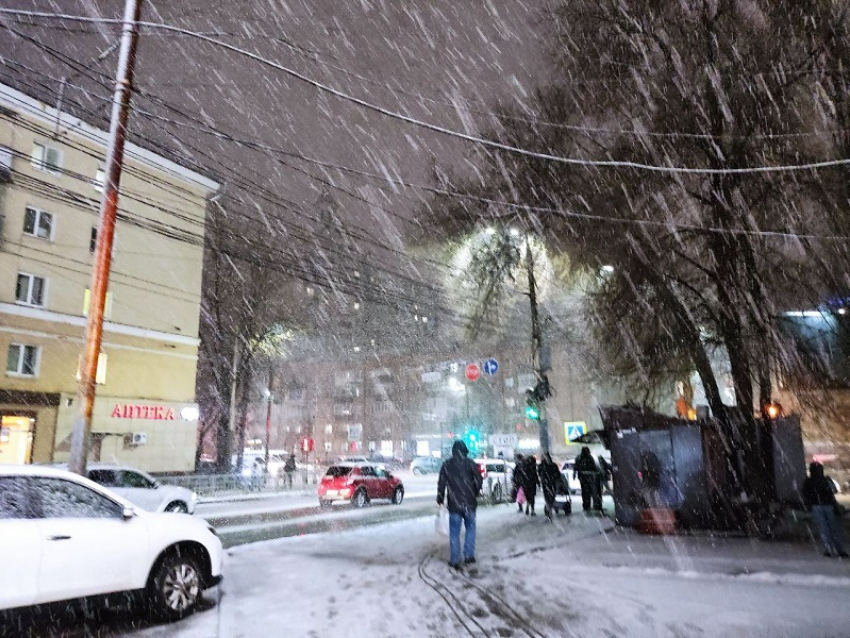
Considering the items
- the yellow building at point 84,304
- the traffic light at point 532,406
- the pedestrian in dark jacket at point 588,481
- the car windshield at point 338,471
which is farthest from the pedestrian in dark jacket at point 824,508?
the yellow building at point 84,304

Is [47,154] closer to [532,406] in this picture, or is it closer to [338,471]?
[338,471]

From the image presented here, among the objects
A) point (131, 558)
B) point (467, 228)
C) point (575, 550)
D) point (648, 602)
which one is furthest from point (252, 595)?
point (467, 228)

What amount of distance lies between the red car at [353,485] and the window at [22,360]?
11.8m

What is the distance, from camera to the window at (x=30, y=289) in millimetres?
23031

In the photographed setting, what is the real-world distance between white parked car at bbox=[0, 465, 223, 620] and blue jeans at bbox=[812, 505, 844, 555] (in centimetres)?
923

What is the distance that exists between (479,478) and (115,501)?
16.3 feet

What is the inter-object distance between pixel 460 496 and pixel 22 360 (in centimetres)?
2071

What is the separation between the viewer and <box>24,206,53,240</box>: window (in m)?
23.6

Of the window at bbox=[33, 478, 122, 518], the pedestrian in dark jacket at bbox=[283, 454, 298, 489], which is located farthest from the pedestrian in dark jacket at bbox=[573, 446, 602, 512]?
the pedestrian in dark jacket at bbox=[283, 454, 298, 489]

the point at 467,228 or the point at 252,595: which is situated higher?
the point at 467,228

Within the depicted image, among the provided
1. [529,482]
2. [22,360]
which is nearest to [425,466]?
[22,360]

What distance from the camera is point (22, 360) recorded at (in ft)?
74.6

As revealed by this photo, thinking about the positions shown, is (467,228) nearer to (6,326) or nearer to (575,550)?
(575,550)

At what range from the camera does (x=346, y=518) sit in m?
17.6
